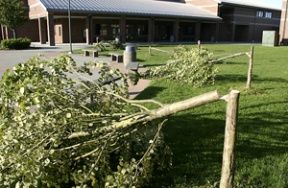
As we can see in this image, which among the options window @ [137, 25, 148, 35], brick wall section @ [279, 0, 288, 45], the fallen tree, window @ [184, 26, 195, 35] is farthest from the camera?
window @ [184, 26, 195, 35]

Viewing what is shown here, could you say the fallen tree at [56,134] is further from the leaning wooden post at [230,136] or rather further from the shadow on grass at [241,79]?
the shadow on grass at [241,79]

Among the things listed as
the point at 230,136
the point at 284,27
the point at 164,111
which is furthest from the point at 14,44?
the point at 284,27

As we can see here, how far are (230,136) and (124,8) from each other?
111 ft

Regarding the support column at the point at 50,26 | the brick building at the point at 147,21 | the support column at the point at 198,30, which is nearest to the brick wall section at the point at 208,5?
the brick building at the point at 147,21

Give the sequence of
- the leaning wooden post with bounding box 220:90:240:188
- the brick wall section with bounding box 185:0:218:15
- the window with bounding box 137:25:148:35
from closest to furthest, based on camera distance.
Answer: the leaning wooden post with bounding box 220:90:240:188 → the window with bounding box 137:25:148:35 → the brick wall section with bounding box 185:0:218:15

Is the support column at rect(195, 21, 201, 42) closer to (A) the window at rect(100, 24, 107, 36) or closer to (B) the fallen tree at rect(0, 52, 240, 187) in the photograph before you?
(A) the window at rect(100, 24, 107, 36)

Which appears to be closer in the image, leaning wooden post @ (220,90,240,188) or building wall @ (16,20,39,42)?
leaning wooden post @ (220,90,240,188)

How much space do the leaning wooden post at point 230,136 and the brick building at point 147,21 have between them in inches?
1115

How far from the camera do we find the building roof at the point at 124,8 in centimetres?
2904

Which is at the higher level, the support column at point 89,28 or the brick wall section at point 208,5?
the brick wall section at point 208,5

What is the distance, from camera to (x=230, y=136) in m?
2.28

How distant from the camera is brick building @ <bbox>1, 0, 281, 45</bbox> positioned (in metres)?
31.5

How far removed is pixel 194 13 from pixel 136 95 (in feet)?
115

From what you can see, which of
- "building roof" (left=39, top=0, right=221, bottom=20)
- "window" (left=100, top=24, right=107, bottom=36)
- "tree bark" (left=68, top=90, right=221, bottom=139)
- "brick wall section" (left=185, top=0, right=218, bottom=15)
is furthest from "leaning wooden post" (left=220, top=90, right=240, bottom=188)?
"brick wall section" (left=185, top=0, right=218, bottom=15)
